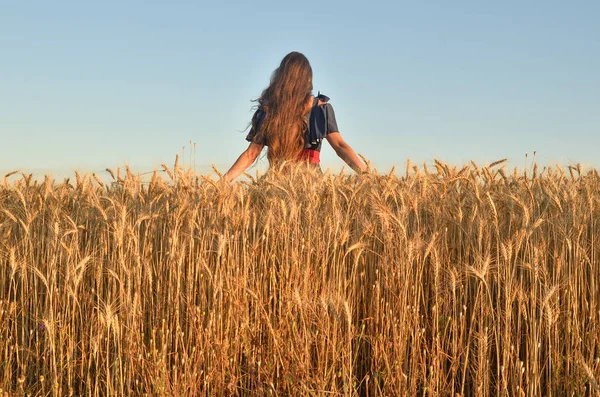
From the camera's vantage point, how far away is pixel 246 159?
492 centimetres

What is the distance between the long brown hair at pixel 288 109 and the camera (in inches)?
188

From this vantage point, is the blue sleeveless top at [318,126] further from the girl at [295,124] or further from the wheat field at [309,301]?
the wheat field at [309,301]

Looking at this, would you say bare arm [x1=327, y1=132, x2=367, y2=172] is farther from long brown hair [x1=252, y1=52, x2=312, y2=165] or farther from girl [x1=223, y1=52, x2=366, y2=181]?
long brown hair [x1=252, y1=52, x2=312, y2=165]

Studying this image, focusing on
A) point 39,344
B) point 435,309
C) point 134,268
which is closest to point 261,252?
point 134,268

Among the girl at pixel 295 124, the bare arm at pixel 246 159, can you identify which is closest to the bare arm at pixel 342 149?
the girl at pixel 295 124

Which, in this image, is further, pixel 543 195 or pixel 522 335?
pixel 543 195

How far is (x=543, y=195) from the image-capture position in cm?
365

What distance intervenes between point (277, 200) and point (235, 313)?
642 mm

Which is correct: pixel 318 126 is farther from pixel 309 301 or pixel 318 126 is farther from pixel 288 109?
pixel 309 301

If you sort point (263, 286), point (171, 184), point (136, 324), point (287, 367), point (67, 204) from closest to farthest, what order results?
point (287, 367) < point (136, 324) < point (263, 286) < point (171, 184) < point (67, 204)

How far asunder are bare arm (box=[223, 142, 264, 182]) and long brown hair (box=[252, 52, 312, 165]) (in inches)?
4.1

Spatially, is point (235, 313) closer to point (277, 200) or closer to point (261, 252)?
point (261, 252)

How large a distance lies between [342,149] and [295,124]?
0.39 meters

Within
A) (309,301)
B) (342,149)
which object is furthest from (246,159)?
(309,301)
